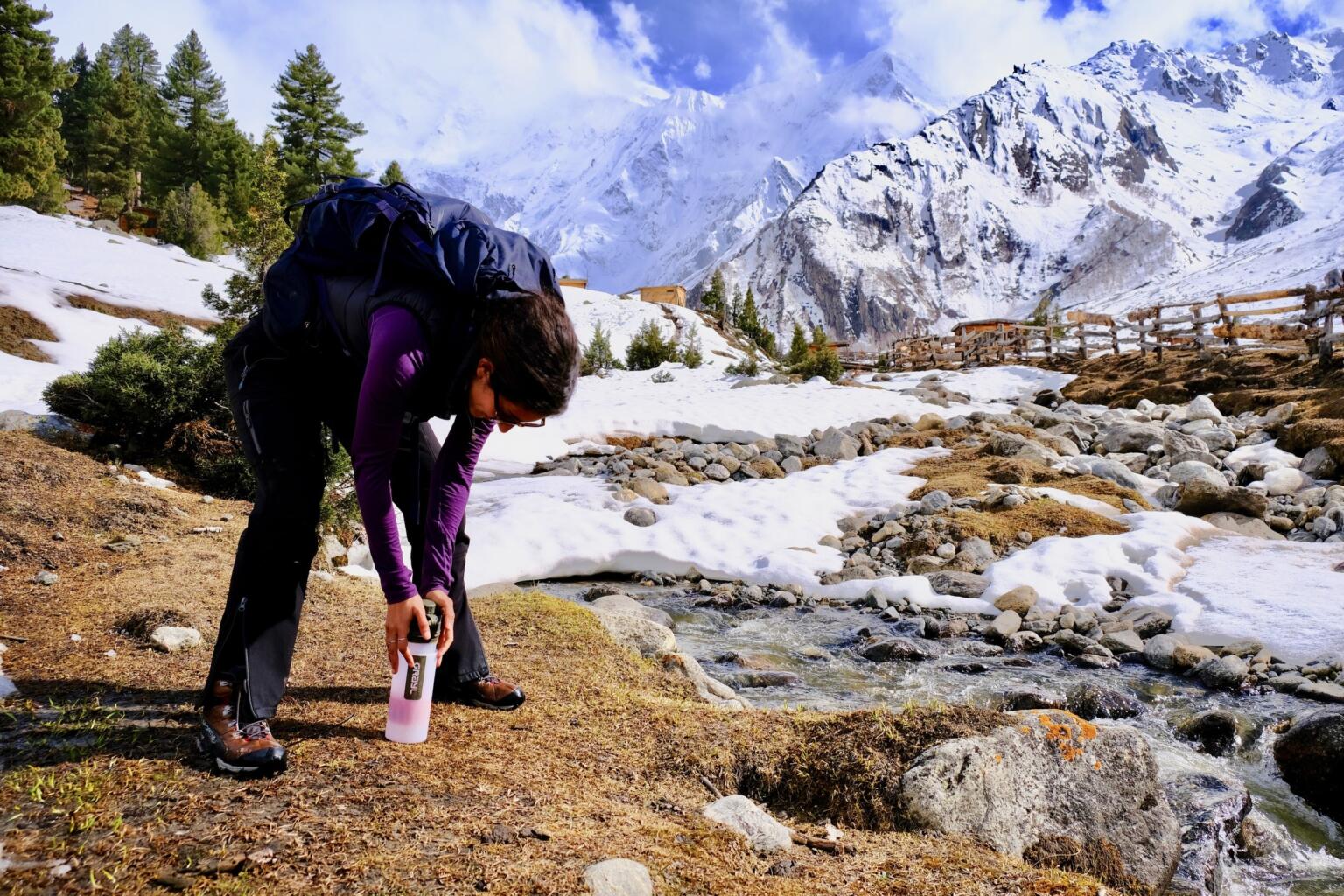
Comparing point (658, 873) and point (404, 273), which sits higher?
point (404, 273)

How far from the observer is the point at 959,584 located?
30.1 ft

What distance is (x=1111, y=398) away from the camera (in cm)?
2342

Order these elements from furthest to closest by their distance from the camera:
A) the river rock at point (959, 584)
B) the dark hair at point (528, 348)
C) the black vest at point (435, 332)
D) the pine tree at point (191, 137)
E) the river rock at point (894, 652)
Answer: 1. the pine tree at point (191, 137)
2. the river rock at point (959, 584)
3. the river rock at point (894, 652)
4. the black vest at point (435, 332)
5. the dark hair at point (528, 348)

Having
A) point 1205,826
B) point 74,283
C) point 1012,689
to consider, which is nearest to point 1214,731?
point 1012,689

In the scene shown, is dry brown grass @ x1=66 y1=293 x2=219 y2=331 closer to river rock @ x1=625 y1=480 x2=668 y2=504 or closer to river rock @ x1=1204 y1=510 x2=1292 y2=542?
river rock @ x1=625 y1=480 x2=668 y2=504

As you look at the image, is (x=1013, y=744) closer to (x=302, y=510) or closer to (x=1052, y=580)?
(x=302, y=510)

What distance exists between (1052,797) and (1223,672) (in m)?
4.56

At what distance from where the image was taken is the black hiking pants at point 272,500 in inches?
112

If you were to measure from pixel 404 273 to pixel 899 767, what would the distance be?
105 inches

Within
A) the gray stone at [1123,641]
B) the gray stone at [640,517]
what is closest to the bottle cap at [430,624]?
the gray stone at [1123,641]

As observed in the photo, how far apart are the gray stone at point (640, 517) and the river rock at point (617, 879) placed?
365 inches

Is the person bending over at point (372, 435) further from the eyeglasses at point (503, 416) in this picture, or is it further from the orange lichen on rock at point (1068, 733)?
the orange lichen on rock at point (1068, 733)

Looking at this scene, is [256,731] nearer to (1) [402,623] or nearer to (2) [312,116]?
(1) [402,623]

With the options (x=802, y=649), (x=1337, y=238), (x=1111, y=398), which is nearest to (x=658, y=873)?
(x=802, y=649)
